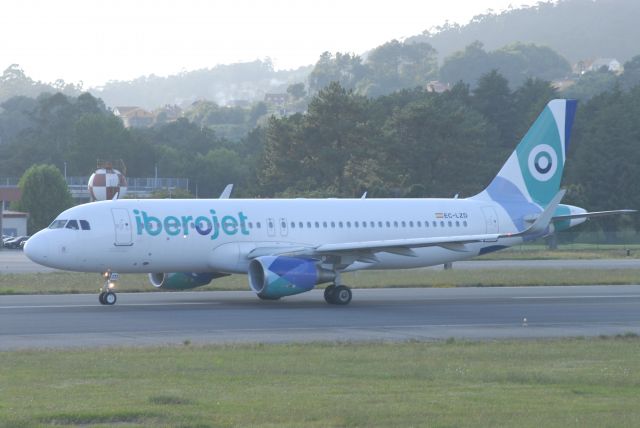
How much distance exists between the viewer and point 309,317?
3186 cm

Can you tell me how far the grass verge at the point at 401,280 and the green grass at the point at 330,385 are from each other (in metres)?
19.9

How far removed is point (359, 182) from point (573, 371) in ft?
268

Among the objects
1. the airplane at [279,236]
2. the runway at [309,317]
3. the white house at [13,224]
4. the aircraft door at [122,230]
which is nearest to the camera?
the runway at [309,317]

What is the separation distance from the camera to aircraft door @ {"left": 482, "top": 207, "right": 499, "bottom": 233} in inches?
1641

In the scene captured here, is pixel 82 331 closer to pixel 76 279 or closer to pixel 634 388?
pixel 634 388

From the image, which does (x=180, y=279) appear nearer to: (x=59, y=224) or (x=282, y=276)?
(x=59, y=224)

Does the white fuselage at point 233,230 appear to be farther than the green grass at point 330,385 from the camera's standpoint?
Yes

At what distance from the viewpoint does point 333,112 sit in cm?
10794

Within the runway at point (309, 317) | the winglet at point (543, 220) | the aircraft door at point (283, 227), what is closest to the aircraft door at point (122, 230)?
the runway at point (309, 317)

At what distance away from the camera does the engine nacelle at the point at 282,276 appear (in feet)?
114

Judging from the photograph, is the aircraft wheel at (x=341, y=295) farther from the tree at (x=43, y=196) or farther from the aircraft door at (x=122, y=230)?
the tree at (x=43, y=196)

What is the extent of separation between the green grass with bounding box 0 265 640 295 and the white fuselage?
14.8 feet

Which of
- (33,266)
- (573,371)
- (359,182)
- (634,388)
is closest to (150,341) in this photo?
(573,371)

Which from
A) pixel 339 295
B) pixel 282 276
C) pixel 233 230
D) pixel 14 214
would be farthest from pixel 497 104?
pixel 282 276
